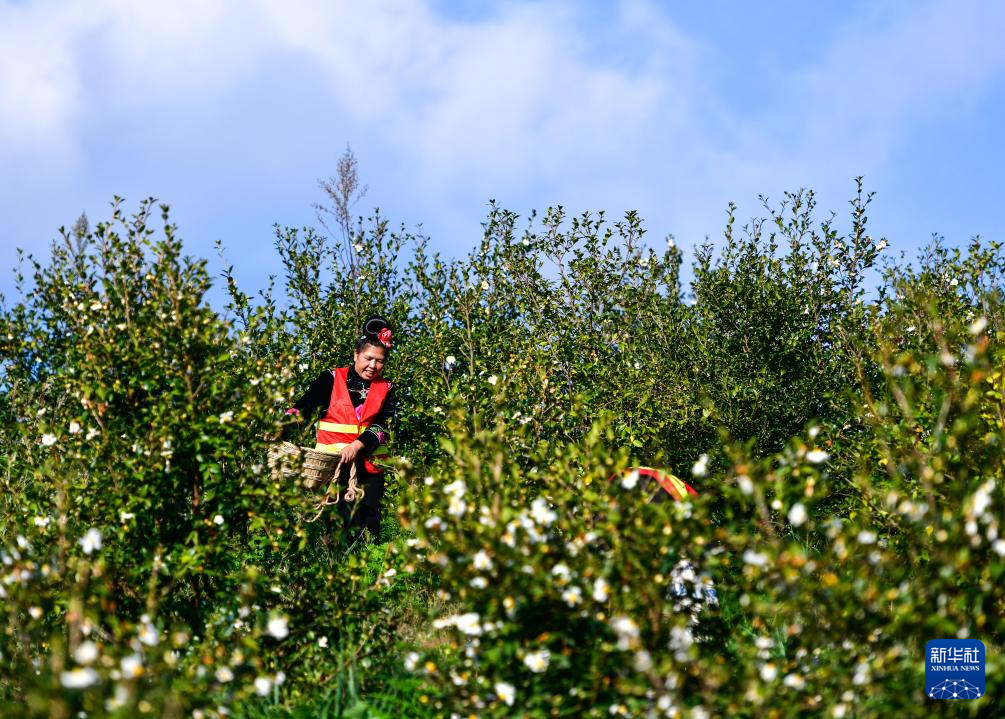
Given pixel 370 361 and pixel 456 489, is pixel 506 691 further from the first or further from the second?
pixel 370 361

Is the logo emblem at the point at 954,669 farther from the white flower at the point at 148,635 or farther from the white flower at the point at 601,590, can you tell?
the white flower at the point at 148,635

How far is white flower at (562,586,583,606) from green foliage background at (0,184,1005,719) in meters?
0.02

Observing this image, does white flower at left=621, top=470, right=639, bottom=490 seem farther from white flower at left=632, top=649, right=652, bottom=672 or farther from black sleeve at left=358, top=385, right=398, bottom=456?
black sleeve at left=358, top=385, right=398, bottom=456

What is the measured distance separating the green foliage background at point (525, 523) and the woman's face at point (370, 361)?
0.91 m

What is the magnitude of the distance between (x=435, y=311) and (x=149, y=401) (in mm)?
5593

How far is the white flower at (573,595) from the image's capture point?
3740 mm

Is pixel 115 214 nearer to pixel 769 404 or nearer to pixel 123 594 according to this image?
pixel 123 594

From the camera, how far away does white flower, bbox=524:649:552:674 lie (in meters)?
3.69

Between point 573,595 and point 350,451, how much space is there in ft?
14.2

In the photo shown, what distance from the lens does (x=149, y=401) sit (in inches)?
221

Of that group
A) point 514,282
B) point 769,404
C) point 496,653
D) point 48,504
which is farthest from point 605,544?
point 514,282

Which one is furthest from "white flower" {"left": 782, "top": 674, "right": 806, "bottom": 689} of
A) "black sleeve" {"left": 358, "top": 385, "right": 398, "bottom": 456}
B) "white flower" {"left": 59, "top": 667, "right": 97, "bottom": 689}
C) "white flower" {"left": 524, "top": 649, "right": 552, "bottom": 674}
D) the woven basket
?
"black sleeve" {"left": 358, "top": 385, "right": 398, "bottom": 456}

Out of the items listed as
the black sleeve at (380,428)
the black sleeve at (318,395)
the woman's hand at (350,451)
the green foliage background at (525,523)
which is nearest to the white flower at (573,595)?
the green foliage background at (525,523)

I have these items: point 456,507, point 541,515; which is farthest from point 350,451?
point 541,515
